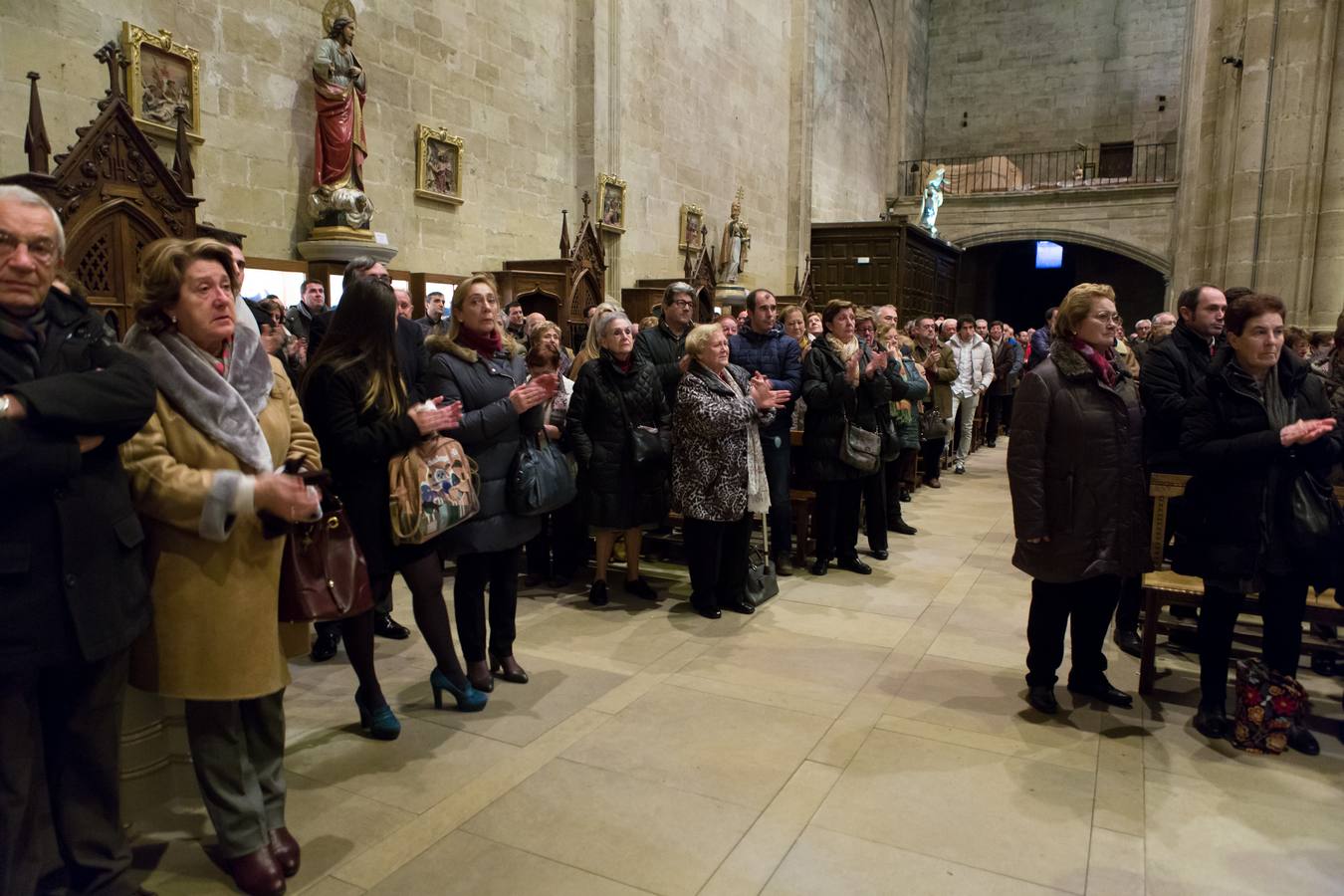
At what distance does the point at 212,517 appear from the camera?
2.23 m

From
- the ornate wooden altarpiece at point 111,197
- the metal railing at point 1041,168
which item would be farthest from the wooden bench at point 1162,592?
the metal railing at point 1041,168

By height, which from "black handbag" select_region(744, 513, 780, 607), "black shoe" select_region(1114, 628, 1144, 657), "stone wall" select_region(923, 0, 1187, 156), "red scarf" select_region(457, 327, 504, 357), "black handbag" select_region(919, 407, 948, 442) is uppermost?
"stone wall" select_region(923, 0, 1187, 156)

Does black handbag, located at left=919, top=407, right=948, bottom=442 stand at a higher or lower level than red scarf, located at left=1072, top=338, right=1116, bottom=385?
lower

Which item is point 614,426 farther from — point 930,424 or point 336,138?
point 930,424

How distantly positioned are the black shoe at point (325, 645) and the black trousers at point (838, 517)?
304 centimetres

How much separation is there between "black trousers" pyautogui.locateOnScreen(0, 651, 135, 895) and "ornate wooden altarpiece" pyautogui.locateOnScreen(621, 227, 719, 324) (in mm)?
9490

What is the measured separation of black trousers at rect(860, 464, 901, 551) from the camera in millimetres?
6129

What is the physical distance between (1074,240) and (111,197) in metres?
19.2

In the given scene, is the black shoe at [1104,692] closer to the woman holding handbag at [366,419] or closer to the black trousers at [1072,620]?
the black trousers at [1072,620]

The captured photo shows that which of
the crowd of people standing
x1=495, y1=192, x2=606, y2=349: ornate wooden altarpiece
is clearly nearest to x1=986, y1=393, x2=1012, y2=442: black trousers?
x1=495, y1=192, x2=606, y2=349: ornate wooden altarpiece

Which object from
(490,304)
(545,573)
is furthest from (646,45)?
(490,304)

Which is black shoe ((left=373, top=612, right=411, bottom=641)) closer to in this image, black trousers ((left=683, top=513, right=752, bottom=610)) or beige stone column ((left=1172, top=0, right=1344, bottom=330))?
black trousers ((left=683, top=513, right=752, bottom=610))

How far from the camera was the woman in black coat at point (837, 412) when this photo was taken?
5566mm

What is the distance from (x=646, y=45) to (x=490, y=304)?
10.1 m
